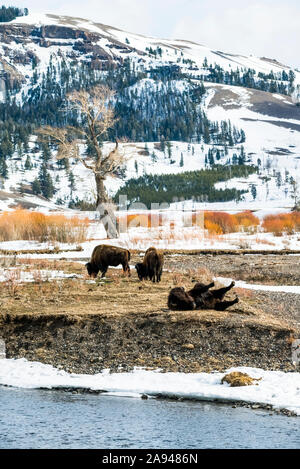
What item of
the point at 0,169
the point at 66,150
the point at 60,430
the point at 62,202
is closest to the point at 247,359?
the point at 60,430

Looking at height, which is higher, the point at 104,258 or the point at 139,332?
the point at 104,258

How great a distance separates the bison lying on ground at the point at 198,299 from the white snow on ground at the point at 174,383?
10.4 feet

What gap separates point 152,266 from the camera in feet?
59.7

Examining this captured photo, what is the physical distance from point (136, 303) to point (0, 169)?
466 feet

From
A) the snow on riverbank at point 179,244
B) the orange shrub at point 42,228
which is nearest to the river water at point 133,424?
the snow on riverbank at point 179,244

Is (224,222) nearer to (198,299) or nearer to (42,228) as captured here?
(42,228)

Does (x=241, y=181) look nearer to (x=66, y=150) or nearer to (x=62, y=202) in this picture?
(x=62, y=202)

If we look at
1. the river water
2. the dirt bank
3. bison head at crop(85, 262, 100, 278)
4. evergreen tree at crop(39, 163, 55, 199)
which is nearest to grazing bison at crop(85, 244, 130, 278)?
bison head at crop(85, 262, 100, 278)

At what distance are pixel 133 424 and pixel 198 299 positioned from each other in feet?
17.9

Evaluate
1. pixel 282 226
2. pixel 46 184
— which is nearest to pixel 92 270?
pixel 282 226

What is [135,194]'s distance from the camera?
146625mm

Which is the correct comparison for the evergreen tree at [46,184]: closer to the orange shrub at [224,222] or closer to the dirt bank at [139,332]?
the orange shrub at [224,222]

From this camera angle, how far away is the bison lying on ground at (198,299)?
13.1 metres

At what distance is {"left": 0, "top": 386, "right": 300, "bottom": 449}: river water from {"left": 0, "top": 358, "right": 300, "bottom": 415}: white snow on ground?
242 mm
